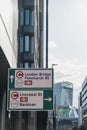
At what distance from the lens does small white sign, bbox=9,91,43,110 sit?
13.5 meters

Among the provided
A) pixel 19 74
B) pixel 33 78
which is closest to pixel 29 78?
pixel 33 78

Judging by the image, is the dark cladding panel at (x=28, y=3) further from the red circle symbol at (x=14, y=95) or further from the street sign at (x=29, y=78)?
the red circle symbol at (x=14, y=95)

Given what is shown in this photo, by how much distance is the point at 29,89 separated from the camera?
1381cm

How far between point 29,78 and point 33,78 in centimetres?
17

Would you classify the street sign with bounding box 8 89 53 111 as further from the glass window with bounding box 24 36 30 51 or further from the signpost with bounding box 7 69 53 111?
the glass window with bounding box 24 36 30 51

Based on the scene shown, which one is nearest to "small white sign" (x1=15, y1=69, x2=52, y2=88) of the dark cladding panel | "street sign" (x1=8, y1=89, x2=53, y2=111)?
"street sign" (x1=8, y1=89, x2=53, y2=111)

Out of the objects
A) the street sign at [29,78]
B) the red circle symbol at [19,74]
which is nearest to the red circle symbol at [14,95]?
the street sign at [29,78]

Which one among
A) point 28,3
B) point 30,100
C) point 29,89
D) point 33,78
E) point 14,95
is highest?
point 28,3

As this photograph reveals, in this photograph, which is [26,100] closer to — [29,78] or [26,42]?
[29,78]

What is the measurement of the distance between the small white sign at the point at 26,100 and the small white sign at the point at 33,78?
190mm

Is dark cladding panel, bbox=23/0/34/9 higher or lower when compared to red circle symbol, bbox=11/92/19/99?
higher

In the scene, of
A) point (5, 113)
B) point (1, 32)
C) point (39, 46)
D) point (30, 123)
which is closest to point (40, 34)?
point (39, 46)

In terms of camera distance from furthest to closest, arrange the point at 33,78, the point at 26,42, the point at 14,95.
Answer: the point at 26,42 < the point at 33,78 < the point at 14,95

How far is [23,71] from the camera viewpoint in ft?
45.4
